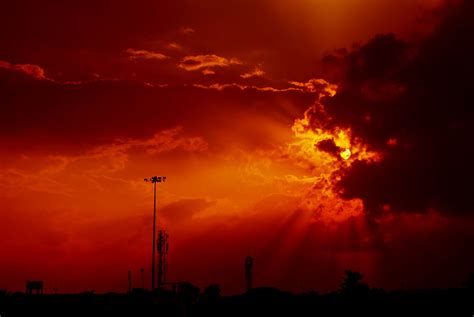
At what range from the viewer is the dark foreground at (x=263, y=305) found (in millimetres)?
59281

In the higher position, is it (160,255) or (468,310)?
(160,255)

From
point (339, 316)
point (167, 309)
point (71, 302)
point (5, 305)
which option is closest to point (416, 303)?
point (339, 316)

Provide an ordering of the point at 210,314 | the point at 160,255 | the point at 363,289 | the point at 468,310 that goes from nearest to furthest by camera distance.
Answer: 1. the point at 468,310
2. the point at 210,314
3. the point at 363,289
4. the point at 160,255

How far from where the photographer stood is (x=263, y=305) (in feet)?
206

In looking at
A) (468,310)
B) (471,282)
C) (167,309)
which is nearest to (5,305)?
(167,309)

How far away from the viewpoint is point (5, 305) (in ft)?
203

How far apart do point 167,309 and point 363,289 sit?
64.3 feet

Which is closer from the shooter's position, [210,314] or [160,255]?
[210,314]

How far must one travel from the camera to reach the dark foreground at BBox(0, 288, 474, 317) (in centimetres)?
5928

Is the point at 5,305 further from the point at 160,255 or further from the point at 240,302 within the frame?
the point at 160,255

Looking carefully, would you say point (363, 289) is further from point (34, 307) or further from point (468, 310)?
point (34, 307)

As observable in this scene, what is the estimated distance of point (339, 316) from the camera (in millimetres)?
60062

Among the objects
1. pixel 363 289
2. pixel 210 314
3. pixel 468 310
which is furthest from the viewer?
pixel 363 289

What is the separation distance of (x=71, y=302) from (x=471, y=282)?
131ft
